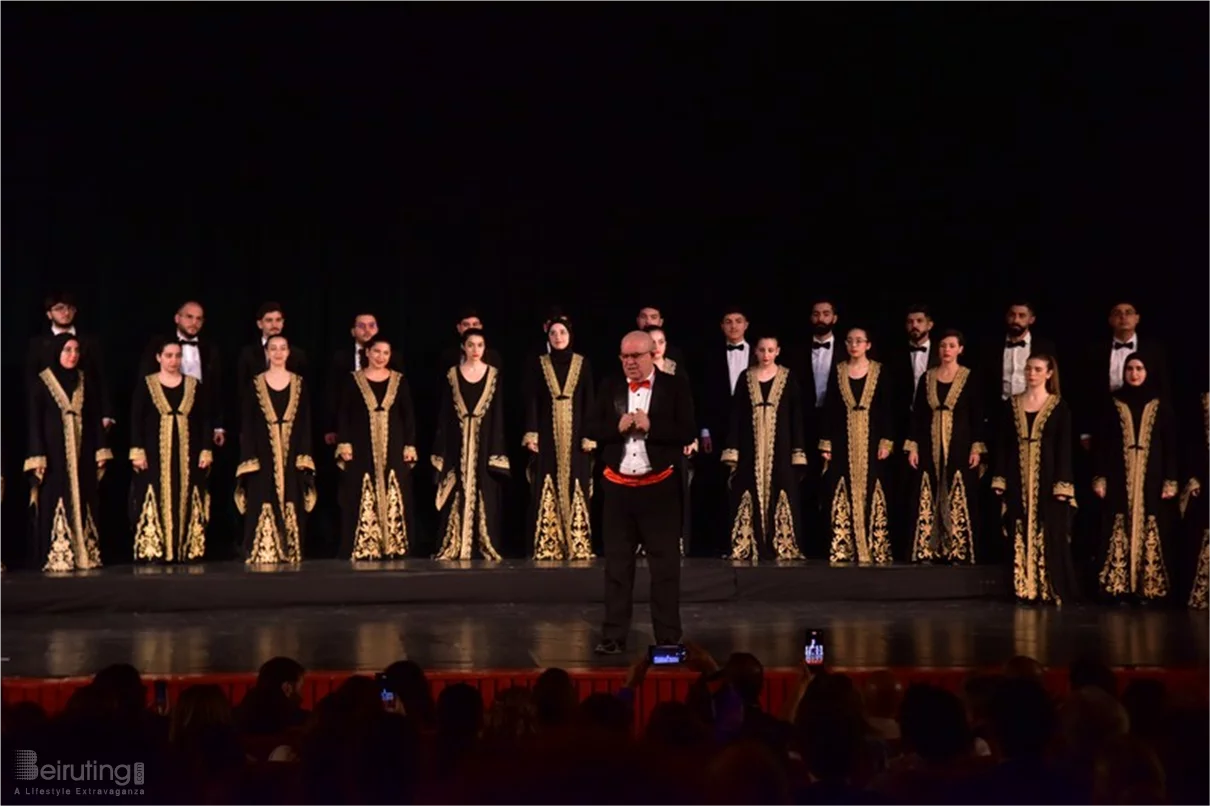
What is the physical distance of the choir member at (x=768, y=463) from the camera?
9.47 m

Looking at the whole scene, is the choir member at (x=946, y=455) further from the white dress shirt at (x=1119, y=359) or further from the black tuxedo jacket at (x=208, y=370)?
the black tuxedo jacket at (x=208, y=370)

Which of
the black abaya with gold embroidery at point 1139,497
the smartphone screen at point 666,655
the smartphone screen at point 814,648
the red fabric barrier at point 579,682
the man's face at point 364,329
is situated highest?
the man's face at point 364,329

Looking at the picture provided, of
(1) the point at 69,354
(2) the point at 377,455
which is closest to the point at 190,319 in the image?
(1) the point at 69,354

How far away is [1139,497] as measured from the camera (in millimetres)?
8773

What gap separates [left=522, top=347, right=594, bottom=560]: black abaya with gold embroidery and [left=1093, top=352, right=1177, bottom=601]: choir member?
9.56ft

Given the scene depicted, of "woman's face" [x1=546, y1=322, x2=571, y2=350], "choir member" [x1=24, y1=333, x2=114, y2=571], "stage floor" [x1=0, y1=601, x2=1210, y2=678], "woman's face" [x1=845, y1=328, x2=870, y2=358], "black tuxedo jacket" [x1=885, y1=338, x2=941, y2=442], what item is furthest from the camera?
"black tuxedo jacket" [x1=885, y1=338, x2=941, y2=442]

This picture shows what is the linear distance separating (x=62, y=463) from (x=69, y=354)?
0.61 metres

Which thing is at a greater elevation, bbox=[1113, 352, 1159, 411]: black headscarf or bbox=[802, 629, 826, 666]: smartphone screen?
bbox=[1113, 352, 1159, 411]: black headscarf

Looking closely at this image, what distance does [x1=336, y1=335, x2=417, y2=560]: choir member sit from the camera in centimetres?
948

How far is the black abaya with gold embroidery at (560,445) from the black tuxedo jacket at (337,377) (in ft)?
2.81

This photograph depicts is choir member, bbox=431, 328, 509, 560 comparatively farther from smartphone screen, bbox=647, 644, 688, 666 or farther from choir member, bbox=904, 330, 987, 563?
smartphone screen, bbox=647, 644, 688, 666

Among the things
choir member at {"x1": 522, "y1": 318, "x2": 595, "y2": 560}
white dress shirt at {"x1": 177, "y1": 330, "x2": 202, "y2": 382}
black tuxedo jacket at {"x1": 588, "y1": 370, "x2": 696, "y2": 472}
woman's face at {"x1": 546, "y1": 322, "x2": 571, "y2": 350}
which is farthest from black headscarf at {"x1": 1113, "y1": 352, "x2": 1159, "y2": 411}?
white dress shirt at {"x1": 177, "y1": 330, "x2": 202, "y2": 382}

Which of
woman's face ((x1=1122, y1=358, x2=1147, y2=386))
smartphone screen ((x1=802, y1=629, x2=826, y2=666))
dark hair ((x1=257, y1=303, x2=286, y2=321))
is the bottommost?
smartphone screen ((x1=802, y1=629, x2=826, y2=666))

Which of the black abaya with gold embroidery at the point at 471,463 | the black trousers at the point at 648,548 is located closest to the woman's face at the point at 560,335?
the black abaya with gold embroidery at the point at 471,463
